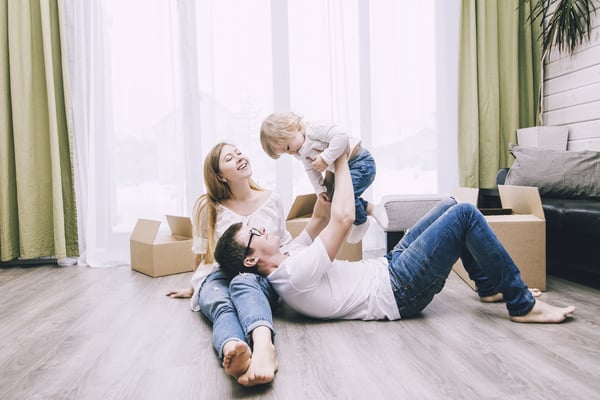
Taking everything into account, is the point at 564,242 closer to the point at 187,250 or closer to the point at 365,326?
the point at 365,326

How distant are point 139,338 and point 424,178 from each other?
8.17 feet

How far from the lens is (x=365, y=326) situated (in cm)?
161

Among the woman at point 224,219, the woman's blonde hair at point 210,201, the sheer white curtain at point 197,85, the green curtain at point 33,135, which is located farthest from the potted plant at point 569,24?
the green curtain at point 33,135

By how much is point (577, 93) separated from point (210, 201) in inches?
107

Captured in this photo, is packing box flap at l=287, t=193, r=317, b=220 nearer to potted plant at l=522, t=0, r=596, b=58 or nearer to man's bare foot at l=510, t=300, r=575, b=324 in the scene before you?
man's bare foot at l=510, t=300, r=575, b=324

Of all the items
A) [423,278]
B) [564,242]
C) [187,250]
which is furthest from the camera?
[187,250]

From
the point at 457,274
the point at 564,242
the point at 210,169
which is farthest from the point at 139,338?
the point at 564,242

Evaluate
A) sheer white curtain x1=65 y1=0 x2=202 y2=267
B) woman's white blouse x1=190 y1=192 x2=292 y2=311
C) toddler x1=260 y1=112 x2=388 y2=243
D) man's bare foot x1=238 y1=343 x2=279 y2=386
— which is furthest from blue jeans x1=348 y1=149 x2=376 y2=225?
sheer white curtain x1=65 y1=0 x2=202 y2=267

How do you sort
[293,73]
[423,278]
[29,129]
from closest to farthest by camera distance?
[423,278] → [29,129] → [293,73]

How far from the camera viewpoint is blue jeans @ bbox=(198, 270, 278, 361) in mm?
1323

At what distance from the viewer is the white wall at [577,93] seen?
2.91 m

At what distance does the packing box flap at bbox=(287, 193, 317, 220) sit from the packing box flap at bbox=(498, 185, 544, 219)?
111cm

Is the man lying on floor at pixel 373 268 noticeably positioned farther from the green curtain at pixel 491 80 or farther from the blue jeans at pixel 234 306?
the green curtain at pixel 491 80

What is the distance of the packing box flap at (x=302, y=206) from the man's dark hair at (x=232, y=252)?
3.61 feet
